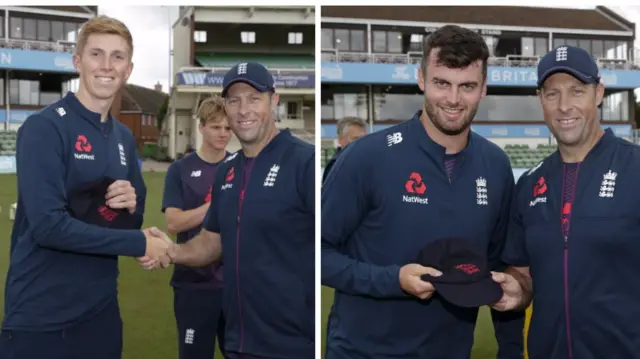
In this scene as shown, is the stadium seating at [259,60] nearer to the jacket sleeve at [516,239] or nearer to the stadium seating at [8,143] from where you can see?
the stadium seating at [8,143]

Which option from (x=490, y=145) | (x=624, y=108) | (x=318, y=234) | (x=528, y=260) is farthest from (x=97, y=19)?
(x=624, y=108)

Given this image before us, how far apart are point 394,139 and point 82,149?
86cm

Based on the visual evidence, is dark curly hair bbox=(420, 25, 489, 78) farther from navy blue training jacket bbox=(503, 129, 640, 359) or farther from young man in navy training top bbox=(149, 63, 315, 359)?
young man in navy training top bbox=(149, 63, 315, 359)

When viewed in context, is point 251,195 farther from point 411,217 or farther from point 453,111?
point 453,111

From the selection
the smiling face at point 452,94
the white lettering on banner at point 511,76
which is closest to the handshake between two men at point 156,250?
the smiling face at point 452,94

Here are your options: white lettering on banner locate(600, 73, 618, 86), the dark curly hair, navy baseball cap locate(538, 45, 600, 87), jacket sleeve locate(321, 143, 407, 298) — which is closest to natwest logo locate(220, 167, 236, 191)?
jacket sleeve locate(321, 143, 407, 298)

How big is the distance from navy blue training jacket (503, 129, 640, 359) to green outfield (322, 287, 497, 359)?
296mm

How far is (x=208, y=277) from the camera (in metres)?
2.21

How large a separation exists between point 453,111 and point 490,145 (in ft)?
0.57

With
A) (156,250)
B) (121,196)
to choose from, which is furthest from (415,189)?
(121,196)

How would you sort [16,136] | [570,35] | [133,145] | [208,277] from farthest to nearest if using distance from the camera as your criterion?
[570,35] → [208,277] → [133,145] → [16,136]

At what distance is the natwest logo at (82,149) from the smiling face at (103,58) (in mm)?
145

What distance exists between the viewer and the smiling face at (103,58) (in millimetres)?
1670

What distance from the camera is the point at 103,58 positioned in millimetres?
1700
